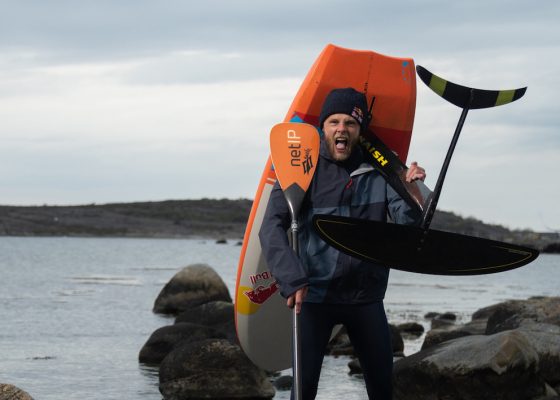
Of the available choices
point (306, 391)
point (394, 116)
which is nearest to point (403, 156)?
point (394, 116)

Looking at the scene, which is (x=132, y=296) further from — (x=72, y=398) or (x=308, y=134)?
(x=308, y=134)

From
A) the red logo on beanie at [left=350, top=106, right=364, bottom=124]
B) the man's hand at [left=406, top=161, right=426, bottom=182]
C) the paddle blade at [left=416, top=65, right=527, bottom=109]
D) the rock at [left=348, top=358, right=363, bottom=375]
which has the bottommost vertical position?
the rock at [left=348, top=358, right=363, bottom=375]

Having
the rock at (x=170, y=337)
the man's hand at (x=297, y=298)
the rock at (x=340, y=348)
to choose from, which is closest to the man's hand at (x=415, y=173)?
the man's hand at (x=297, y=298)

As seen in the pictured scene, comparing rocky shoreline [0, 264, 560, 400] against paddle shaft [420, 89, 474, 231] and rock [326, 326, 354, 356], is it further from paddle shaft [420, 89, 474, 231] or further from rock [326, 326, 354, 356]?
paddle shaft [420, 89, 474, 231]

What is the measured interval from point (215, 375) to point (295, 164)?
18.9 feet

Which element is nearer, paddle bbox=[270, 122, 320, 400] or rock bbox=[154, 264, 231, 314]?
paddle bbox=[270, 122, 320, 400]

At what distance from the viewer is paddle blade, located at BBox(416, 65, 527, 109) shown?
4.97 metres

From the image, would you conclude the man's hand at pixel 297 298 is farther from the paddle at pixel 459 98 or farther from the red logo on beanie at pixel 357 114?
the red logo on beanie at pixel 357 114

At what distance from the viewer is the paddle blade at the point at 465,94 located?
4973mm

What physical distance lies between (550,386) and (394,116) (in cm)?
440

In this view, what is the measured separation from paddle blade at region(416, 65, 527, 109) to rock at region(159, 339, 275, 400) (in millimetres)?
6060

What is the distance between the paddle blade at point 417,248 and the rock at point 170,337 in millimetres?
7404

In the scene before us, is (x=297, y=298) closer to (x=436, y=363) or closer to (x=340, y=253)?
(x=340, y=253)

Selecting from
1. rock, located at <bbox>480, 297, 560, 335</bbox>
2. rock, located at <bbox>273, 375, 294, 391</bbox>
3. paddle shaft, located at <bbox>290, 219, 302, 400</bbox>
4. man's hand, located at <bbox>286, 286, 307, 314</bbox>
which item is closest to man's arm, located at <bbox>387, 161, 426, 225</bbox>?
paddle shaft, located at <bbox>290, 219, 302, 400</bbox>
